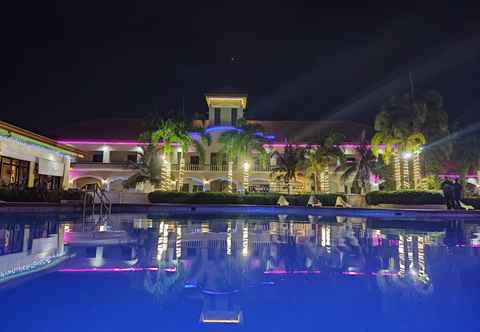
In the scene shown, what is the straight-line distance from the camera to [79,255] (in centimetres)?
633

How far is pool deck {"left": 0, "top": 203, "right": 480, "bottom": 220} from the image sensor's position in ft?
60.6

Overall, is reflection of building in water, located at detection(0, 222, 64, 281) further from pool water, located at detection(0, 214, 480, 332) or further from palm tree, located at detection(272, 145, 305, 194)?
palm tree, located at detection(272, 145, 305, 194)

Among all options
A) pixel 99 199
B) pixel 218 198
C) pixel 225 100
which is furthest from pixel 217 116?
pixel 99 199

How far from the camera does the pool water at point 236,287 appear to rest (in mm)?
3322

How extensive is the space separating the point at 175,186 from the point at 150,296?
28994mm

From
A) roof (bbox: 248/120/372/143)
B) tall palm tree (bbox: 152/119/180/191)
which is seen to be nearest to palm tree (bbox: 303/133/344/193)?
roof (bbox: 248/120/372/143)

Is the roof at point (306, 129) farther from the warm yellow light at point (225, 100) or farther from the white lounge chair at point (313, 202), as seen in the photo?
the white lounge chair at point (313, 202)

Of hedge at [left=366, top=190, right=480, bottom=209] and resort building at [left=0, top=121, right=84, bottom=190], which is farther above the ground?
resort building at [left=0, top=121, right=84, bottom=190]

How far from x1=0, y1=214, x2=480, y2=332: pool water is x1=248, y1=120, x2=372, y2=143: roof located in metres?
29.1

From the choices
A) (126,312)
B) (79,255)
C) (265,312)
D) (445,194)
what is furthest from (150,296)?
(445,194)

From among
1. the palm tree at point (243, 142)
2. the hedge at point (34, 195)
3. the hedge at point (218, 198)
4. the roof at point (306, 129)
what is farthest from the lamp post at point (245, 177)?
the hedge at point (34, 195)

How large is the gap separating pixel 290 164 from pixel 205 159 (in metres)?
8.84

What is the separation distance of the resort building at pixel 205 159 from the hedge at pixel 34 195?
26.6ft

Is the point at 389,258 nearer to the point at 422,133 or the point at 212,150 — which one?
the point at 422,133
